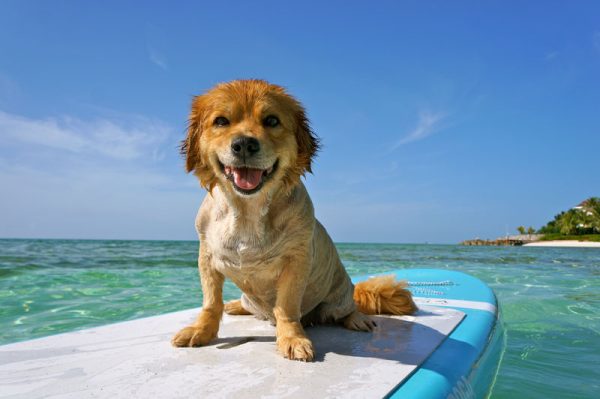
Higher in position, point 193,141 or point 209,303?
point 193,141

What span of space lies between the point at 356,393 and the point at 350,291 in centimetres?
116

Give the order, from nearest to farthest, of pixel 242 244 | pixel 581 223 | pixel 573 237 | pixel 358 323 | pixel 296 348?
pixel 296 348 → pixel 242 244 → pixel 358 323 → pixel 573 237 → pixel 581 223

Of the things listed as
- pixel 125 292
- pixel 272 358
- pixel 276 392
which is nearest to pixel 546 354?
pixel 272 358

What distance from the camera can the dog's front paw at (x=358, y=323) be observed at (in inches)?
101

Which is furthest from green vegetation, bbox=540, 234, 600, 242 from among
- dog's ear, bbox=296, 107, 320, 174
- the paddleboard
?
dog's ear, bbox=296, 107, 320, 174

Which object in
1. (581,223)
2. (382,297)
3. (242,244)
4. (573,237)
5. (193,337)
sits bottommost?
(193,337)

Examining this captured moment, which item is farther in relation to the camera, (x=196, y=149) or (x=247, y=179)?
(x=196, y=149)

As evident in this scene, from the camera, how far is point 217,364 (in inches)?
74.4

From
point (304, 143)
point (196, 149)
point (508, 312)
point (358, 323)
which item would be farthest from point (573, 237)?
point (196, 149)

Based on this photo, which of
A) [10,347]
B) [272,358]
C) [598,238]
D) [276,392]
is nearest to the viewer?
[276,392]

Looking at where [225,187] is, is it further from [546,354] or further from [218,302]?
[546,354]

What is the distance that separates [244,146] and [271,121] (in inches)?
9.5

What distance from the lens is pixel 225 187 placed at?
2.11m

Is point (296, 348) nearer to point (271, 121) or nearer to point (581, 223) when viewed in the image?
point (271, 121)
